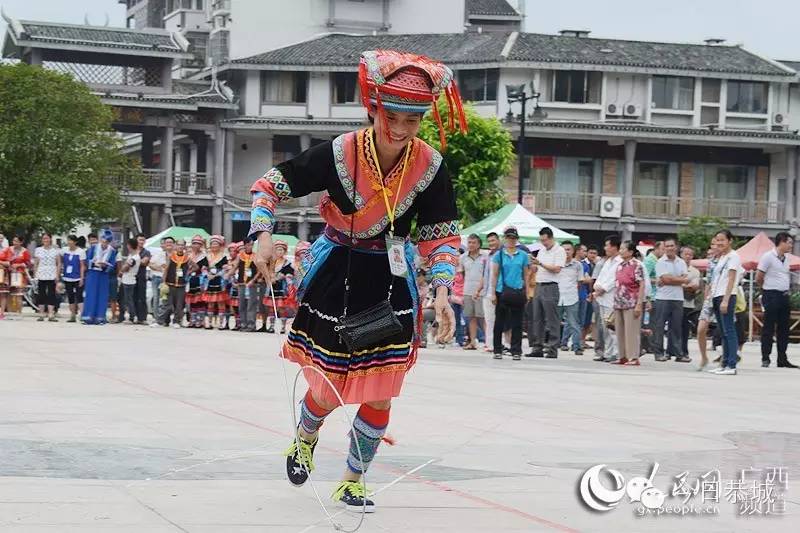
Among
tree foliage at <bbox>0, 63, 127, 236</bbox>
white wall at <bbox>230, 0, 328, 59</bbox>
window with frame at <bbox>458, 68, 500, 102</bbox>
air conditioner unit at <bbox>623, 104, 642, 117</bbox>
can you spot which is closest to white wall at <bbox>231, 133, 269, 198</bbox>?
white wall at <bbox>230, 0, 328, 59</bbox>

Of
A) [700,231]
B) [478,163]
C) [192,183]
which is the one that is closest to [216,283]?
[478,163]

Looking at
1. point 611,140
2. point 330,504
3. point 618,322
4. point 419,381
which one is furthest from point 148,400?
point 611,140

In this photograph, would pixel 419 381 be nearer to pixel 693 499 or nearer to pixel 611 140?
pixel 693 499

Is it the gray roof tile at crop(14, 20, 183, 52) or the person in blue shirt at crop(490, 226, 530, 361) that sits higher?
the gray roof tile at crop(14, 20, 183, 52)

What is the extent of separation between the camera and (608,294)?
20312mm

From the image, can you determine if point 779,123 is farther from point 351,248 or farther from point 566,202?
point 351,248

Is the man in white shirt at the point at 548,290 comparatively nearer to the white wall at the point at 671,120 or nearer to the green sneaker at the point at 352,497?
the green sneaker at the point at 352,497

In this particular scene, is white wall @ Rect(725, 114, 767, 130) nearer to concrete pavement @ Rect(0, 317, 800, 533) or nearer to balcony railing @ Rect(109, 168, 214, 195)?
balcony railing @ Rect(109, 168, 214, 195)

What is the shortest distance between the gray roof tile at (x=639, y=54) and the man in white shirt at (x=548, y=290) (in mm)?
35343

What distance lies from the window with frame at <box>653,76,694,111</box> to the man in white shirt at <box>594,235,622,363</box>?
124ft

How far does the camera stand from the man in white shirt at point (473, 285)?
Result: 22438 millimetres

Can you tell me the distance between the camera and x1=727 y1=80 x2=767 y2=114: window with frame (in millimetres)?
58156

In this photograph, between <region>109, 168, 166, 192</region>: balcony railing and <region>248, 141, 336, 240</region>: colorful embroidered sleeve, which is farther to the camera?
<region>109, 168, 166, 192</region>: balcony railing

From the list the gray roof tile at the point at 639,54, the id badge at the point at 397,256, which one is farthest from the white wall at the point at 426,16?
the id badge at the point at 397,256
